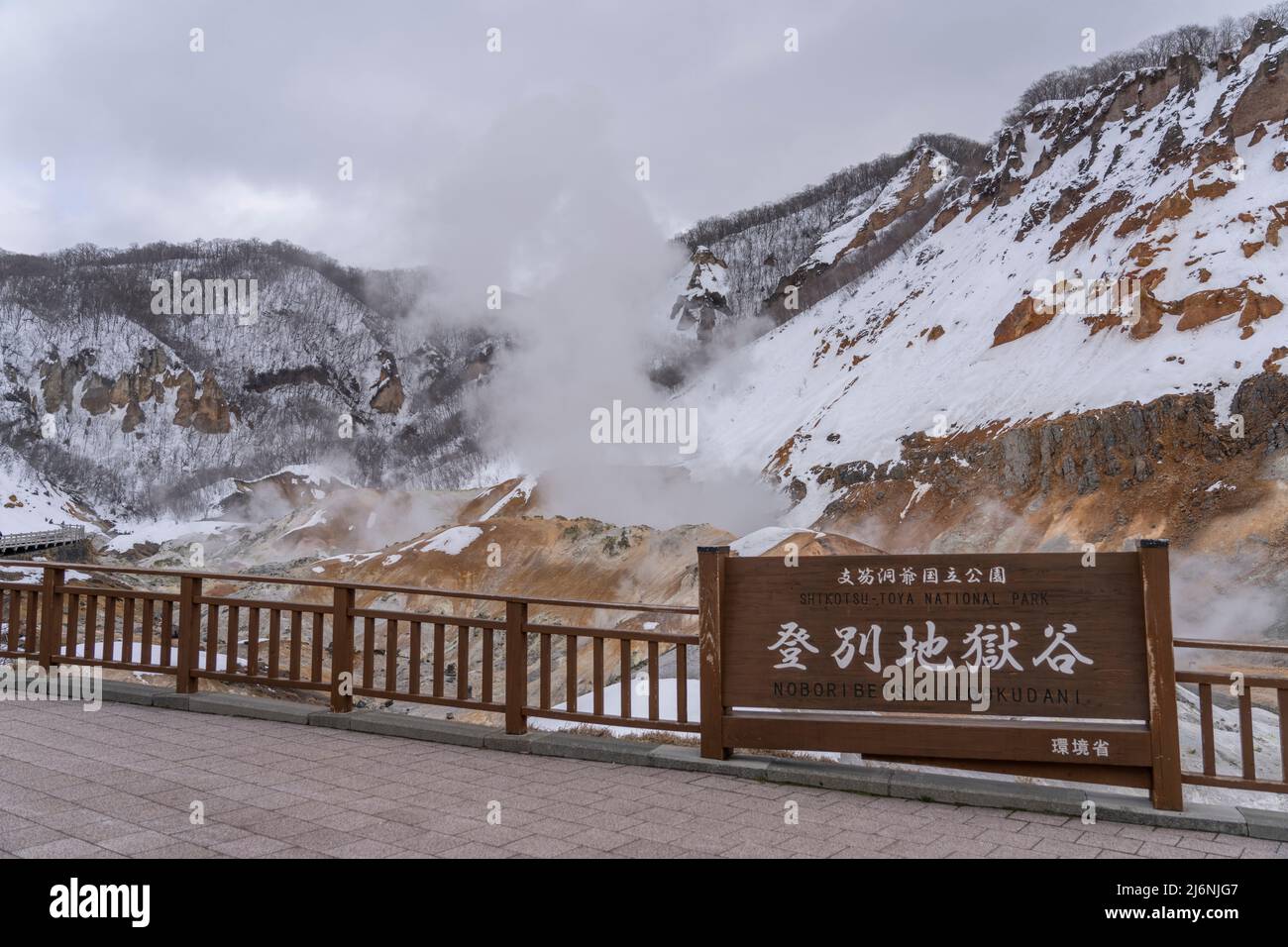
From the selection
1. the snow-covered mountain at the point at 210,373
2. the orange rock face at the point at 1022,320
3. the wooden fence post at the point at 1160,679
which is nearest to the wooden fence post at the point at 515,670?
the wooden fence post at the point at 1160,679

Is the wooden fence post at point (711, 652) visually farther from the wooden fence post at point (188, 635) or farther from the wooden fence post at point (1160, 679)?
the wooden fence post at point (188, 635)

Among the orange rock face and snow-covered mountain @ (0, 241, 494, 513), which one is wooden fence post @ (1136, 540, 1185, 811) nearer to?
the orange rock face

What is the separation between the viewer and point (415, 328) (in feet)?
320

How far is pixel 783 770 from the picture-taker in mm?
5023

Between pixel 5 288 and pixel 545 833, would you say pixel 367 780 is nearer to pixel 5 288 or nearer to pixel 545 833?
pixel 545 833

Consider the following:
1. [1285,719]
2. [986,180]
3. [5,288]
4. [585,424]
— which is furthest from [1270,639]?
[5,288]

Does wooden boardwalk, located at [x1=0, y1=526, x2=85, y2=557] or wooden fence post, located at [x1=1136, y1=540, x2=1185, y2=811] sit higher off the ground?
wooden boardwalk, located at [x1=0, y1=526, x2=85, y2=557]

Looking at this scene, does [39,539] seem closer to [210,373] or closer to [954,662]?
[210,373]

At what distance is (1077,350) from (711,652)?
27.9 meters

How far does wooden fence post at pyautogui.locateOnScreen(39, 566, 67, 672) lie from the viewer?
754 centimetres

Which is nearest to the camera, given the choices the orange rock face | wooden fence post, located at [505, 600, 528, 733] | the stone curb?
the stone curb

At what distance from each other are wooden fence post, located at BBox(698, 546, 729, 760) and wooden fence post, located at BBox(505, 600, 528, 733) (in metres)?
1.24

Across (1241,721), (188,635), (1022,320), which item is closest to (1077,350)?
(1022,320)

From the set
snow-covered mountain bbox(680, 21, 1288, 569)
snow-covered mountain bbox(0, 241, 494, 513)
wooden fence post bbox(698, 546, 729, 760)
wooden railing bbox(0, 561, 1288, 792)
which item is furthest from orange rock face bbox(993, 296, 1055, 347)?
snow-covered mountain bbox(0, 241, 494, 513)
